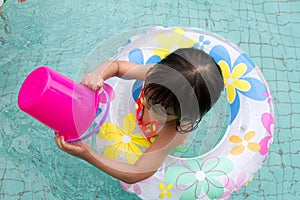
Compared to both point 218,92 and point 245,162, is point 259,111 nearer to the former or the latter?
point 245,162

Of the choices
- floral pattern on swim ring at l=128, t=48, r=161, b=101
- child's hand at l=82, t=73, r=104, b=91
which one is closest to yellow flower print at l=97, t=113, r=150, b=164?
floral pattern on swim ring at l=128, t=48, r=161, b=101

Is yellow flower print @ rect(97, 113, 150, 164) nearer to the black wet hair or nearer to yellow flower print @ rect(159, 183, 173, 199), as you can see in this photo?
yellow flower print @ rect(159, 183, 173, 199)

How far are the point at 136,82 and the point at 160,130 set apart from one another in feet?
0.82

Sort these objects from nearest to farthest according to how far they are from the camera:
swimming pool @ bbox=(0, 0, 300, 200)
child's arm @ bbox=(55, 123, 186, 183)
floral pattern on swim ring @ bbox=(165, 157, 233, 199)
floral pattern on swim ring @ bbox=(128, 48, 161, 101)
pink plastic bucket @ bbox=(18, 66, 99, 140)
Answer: pink plastic bucket @ bbox=(18, 66, 99, 140) → child's arm @ bbox=(55, 123, 186, 183) → floral pattern on swim ring @ bbox=(165, 157, 233, 199) → floral pattern on swim ring @ bbox=(128, 48, 161, 101) → swimming pool @ bbox=(0, 0, 300, 200)

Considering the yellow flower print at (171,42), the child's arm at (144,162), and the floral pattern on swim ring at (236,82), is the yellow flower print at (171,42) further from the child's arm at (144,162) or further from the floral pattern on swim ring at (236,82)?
the child's arm at (144,162)

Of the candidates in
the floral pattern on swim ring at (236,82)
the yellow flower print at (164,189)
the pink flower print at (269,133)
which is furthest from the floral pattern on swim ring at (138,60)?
the pink flower print at (269,133)

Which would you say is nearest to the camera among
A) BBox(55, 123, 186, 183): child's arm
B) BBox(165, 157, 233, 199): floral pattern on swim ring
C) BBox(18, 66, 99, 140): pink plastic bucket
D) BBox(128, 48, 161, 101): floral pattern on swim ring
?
BBox(18, 66, 99, 140): pink plastic bucket

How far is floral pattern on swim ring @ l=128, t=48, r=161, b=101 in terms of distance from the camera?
1.76 m

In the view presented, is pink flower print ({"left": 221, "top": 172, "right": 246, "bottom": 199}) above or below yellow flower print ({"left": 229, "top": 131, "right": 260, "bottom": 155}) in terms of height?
below

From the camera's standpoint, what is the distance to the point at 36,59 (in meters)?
2.21

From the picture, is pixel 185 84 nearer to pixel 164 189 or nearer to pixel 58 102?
pixel 58 102

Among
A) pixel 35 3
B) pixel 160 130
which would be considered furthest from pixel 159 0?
pixel 160 130

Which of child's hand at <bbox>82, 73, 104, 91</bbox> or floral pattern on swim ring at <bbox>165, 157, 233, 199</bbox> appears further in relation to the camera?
floral pattern on swim ring at <bbox>165, 157, 233, 199</bbox>

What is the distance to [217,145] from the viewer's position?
1763 millimetres
